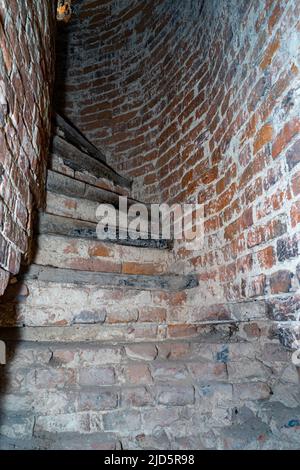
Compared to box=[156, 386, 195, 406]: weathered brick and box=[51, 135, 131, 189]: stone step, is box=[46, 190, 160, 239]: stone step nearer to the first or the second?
box=[51, 135, 131, 189]: stone step

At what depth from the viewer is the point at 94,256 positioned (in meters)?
1.95

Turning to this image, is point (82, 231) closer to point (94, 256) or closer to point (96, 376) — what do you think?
point (94, 256)

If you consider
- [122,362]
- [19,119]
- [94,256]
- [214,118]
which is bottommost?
[122,362]

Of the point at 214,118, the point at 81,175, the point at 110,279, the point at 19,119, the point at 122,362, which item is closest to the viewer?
the point at 19,119

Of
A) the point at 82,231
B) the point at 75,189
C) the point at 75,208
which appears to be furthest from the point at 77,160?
the point at 82,231

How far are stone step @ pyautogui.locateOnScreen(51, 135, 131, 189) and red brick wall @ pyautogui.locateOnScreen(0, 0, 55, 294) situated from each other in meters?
0.69

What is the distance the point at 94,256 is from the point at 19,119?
87cm

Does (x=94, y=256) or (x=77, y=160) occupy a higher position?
(x=77, y=160)

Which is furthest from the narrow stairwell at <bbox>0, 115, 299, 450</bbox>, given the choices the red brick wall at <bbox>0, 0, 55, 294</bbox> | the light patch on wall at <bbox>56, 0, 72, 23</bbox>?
the light patch on wall at <bbox>56, 0, 72, 23</bbox>

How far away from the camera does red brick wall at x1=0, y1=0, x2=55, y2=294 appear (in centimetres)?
118

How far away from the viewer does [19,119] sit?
54.1 inches

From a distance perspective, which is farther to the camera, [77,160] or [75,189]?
[77,160]

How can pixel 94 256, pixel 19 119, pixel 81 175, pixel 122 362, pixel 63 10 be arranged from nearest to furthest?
pixel 19 119 < pixel 122 362 < pixel 94 256 < pixel 81 175 < pixel 63 10
